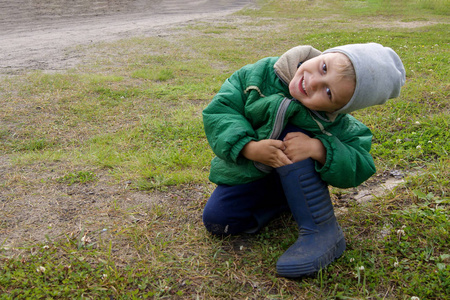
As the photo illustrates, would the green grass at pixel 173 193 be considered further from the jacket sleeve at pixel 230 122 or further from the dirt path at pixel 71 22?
the dirt path at pixel 71 22

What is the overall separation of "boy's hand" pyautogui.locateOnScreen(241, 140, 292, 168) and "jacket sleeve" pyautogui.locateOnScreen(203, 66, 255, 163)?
55 mm

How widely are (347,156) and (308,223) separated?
1.56 ft

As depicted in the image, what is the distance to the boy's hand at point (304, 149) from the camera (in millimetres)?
2340

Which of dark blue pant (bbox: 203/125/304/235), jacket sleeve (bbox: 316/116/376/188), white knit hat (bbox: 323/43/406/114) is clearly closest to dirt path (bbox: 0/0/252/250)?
dark blue pant (bbox: 203/125/304/235)

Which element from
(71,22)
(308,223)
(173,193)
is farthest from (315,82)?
(71,22)

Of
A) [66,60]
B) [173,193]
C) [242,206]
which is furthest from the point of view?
[66,60]

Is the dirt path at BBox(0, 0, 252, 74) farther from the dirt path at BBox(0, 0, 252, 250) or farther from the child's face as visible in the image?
the child's face

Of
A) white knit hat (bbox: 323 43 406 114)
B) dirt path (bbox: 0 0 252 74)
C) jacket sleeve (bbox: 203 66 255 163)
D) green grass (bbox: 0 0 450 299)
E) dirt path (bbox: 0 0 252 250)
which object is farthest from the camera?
dirt path (bbox: 0 0 252 74)

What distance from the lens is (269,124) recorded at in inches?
94.7

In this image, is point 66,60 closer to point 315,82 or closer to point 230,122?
point 230,122

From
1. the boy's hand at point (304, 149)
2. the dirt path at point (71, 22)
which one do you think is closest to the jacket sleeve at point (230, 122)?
the boy's hand at point (304, 149)

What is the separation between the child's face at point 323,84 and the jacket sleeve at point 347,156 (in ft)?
0.80

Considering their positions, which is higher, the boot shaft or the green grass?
the boot shaft

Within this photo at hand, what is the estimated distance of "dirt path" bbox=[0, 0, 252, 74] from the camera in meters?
8.06
